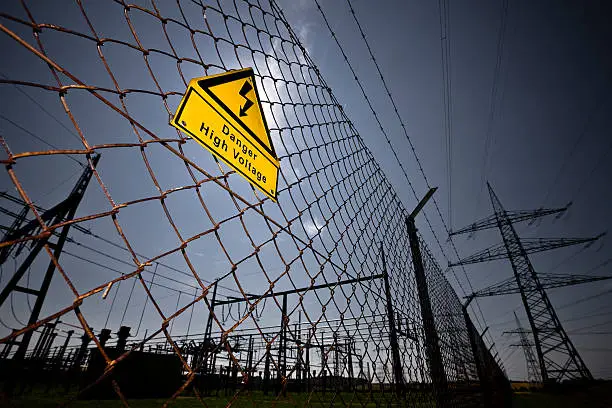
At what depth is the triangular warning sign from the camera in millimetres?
1067

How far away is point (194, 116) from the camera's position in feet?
3.05

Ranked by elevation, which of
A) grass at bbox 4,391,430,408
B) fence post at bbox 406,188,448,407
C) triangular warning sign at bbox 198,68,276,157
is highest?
triangular warning sign at bbox 198,68,276,157

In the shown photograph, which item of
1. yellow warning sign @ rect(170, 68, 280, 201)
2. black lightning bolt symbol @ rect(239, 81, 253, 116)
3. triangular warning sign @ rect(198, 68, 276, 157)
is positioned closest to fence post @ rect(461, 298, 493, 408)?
yellow warning sign @ rect(170, 68, 280, 201)

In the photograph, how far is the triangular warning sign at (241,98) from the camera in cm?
107

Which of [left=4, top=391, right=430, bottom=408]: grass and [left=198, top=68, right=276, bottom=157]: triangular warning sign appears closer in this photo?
[left=198, top=68, right=276, bottom=157]: triangular warning sign

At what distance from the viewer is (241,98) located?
1235 mm

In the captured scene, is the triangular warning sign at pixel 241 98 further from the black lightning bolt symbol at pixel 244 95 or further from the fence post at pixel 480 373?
the fence post at pixel 480 373

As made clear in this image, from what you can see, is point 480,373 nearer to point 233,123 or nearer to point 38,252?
point 233,123

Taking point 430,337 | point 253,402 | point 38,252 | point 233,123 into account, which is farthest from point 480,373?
point 38,252

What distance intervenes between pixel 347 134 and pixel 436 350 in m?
2.19

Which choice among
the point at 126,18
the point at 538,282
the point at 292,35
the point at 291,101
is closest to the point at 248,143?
the point at 126,18

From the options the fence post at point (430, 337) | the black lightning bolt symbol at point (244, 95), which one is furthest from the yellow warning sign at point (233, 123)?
the fence post at point (430, 337)

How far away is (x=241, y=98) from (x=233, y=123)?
190 millimetres

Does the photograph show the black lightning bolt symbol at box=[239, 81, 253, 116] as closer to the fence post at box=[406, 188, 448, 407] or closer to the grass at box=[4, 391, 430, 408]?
the grass at box=[4, 391, 430, 408]
